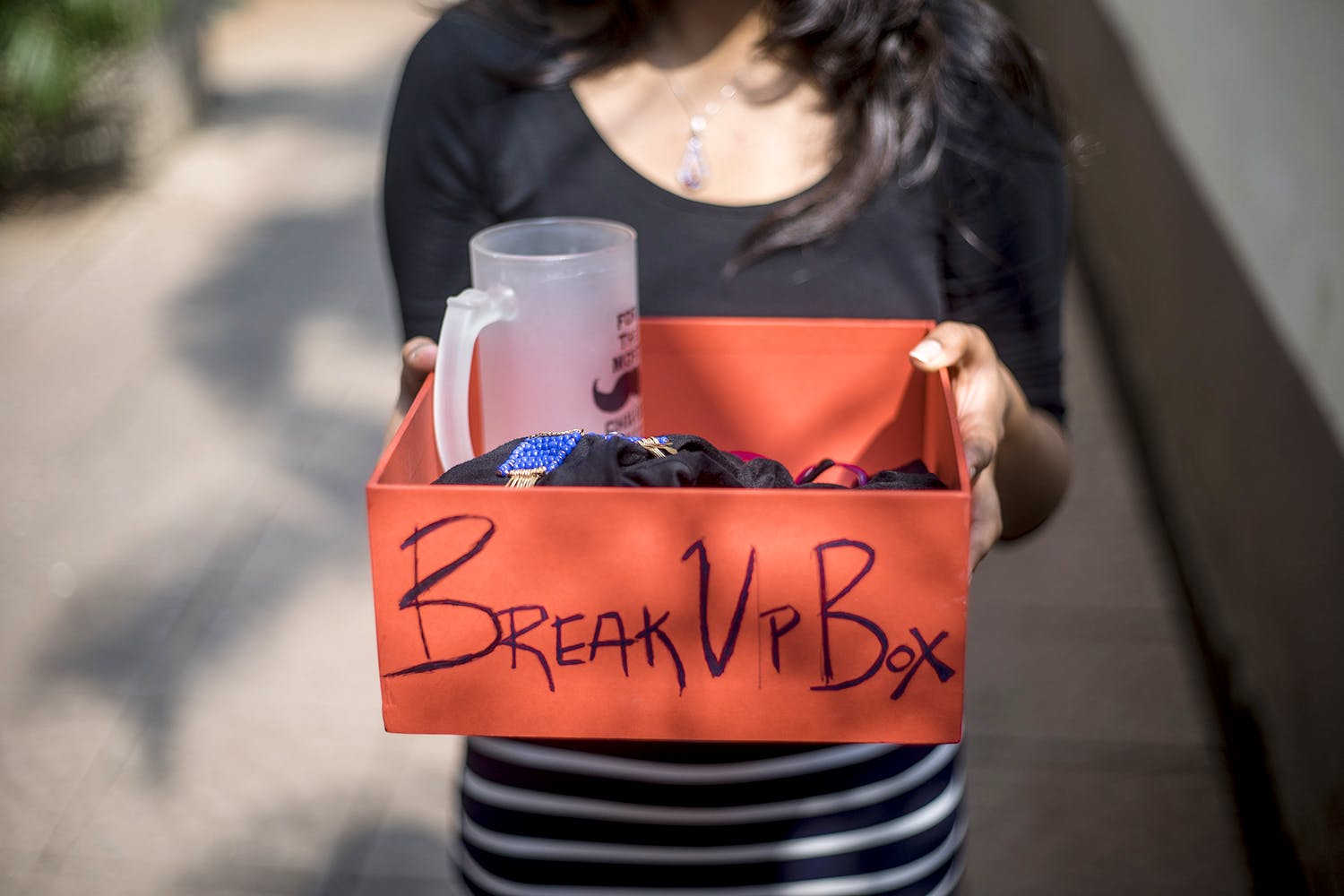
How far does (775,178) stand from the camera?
1.32 metres

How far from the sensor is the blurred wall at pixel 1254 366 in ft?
6.85

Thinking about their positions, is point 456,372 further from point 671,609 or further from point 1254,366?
point 1254,366

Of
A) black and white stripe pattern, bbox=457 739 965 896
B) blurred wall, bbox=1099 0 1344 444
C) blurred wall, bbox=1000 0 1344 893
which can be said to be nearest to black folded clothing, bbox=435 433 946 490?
black and white stripe pattern, bbox=457 739 965 896

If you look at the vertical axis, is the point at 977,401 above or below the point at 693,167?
below

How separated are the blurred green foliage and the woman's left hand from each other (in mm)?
3938

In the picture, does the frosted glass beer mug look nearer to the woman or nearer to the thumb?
the thumb

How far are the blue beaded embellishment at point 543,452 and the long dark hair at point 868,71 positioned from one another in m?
0.41

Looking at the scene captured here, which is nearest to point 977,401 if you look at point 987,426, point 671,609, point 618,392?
point 987,426

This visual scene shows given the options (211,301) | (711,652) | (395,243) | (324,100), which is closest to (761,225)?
(395,243)

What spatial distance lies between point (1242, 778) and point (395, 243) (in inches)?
72.0

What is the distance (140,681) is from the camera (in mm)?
2641

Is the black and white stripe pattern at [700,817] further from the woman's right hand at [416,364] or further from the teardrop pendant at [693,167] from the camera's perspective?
the teardrop pendant at [693,167]

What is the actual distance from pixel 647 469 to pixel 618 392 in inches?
9.8

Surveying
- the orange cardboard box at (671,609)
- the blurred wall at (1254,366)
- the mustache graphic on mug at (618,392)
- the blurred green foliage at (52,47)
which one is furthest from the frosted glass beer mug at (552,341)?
the blurred green foliage at (52,47)
